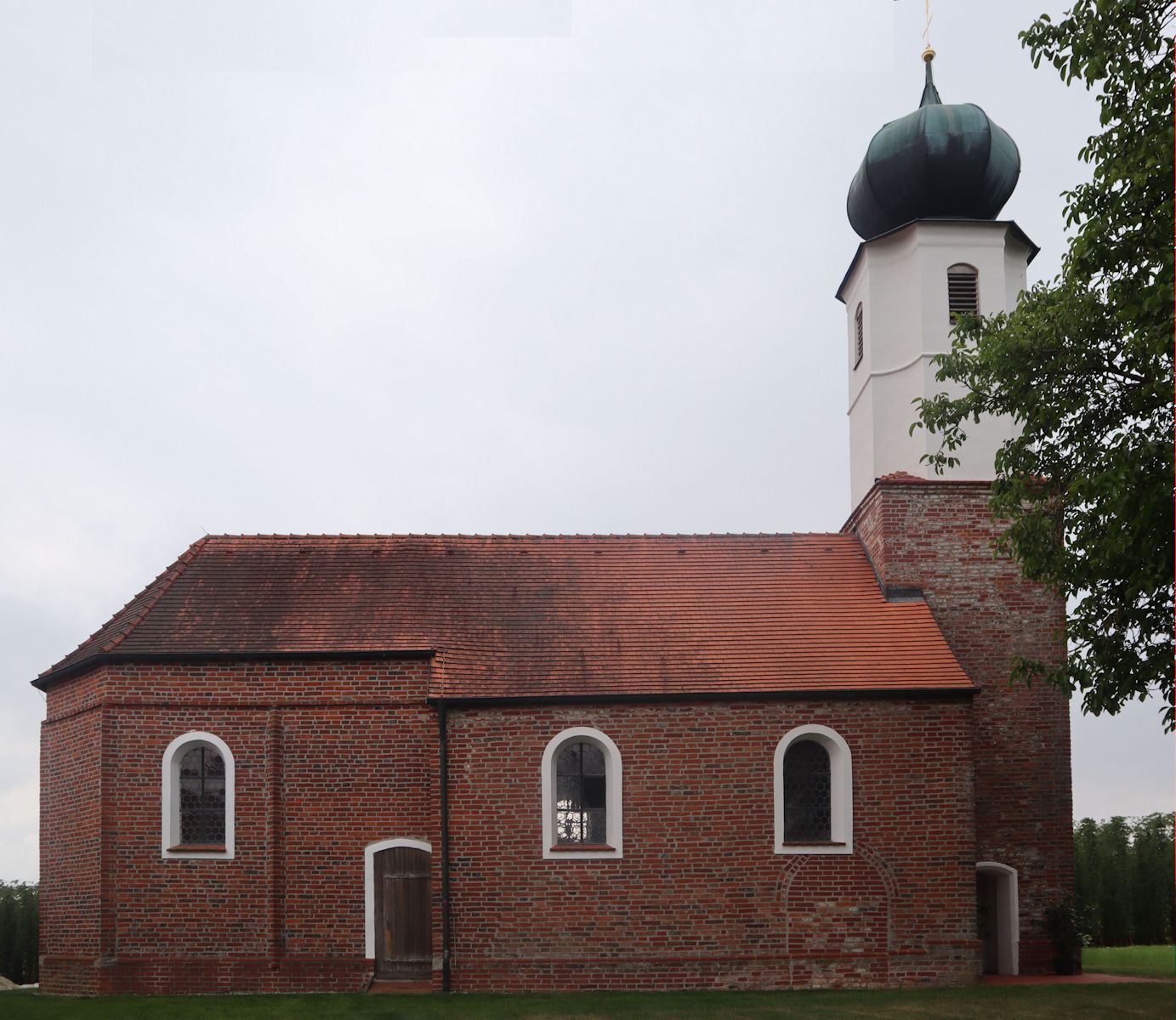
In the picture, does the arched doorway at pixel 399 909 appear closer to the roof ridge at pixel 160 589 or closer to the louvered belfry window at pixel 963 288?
the roof ridge at pixel 160 589

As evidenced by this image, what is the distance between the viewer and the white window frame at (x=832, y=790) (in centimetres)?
1916

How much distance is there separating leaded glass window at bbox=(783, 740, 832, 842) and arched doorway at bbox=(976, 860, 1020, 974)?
2.91 meters

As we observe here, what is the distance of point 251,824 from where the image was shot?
19.6m

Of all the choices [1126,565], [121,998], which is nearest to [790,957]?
[1126,565]

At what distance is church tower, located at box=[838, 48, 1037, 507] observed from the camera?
22.3 m

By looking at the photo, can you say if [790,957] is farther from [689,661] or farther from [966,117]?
[966,117]

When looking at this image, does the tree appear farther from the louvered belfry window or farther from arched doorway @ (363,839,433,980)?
arched doorway @ (363,839,433,980)

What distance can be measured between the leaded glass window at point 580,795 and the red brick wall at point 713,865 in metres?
0.49

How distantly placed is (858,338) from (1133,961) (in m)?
12.2

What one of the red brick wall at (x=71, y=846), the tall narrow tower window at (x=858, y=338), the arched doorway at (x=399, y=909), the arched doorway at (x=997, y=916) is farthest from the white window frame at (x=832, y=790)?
the red brick wall at (x=71, y=846)

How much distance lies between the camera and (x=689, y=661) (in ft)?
66.5

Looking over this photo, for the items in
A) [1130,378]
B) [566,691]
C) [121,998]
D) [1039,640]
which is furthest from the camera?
[1039,640]

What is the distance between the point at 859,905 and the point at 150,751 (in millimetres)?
10858

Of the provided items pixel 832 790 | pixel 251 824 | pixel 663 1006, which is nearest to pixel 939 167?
pixel 832 790
